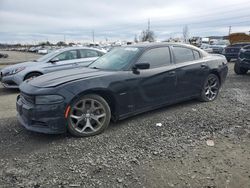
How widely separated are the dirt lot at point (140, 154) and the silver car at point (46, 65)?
3379 mm

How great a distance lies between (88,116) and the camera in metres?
4.48

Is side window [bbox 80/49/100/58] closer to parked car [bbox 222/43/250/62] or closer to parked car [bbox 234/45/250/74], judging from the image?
parked car [bbox 234/45/250/74]

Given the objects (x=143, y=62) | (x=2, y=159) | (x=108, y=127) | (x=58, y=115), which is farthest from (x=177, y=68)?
(x=2, y=159)

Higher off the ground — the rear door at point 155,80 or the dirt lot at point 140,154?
the rear door at point 155,80

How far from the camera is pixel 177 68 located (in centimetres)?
562

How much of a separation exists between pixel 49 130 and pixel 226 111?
11.8 ft

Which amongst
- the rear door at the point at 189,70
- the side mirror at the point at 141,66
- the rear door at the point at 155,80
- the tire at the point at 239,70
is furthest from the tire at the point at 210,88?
the tire at the point at 239,70

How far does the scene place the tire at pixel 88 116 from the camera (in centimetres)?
434

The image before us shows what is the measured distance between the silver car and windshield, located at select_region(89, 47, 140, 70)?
11.6 feet

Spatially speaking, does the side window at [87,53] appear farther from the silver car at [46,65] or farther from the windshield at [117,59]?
the windshield at [117,59]

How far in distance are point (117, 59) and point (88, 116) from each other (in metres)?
1.47

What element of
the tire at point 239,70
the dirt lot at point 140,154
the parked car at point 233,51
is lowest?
the dirt lot at point 140,154

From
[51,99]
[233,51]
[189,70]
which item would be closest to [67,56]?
[189,70]

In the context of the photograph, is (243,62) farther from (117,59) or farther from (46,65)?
(46,65)
